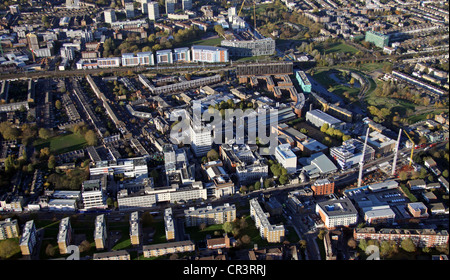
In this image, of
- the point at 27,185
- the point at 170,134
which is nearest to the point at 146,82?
the point at 170,134

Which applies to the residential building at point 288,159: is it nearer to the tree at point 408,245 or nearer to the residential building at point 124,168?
the tree at point 408,245

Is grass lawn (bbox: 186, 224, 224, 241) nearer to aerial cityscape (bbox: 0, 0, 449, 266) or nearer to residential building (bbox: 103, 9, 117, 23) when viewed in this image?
aerial cityscape (bbox: 0, 0, 449, 266)

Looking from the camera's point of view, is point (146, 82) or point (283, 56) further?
point (283, 56)

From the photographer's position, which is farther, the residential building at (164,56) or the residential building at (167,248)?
the residential building at (164,56)

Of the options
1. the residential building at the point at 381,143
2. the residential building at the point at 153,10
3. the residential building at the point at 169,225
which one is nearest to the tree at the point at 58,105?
the residential building at the point at 169,225
